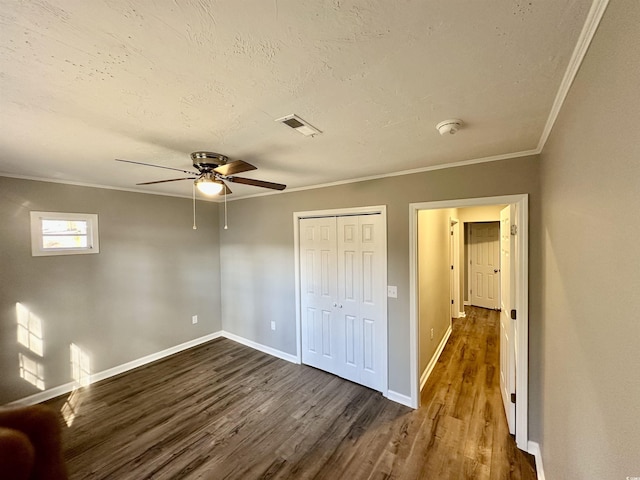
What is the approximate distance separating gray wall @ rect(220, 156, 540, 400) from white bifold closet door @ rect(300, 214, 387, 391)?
160 mm

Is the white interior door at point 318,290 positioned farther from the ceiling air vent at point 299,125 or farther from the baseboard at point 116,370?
the baseboard at point 116,370

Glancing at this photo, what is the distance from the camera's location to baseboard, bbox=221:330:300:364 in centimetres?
369

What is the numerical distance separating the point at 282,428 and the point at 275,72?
2788mm

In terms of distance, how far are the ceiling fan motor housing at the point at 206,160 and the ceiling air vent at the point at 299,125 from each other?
30.7 inches

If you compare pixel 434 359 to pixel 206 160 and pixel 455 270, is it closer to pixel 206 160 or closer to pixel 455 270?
pixel 455 270

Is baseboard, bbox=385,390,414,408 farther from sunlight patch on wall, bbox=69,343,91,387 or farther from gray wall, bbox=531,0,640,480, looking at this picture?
sunlight patch on wall, bbox=69,343,91,387

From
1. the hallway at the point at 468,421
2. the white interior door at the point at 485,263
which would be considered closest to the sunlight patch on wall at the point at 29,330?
the hallway at the point at 468,421

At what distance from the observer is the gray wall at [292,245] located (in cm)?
216

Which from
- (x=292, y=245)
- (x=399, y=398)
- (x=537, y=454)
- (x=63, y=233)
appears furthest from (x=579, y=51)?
(x=63, y=233)

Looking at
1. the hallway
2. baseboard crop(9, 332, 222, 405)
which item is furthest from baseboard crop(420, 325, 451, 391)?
baseboard crop(9, 332, 222, 405)

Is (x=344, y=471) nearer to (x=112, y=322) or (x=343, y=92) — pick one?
(x=343, y=92)

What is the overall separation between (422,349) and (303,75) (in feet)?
10.2

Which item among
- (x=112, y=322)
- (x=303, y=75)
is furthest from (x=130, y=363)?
(x=303, y=75)

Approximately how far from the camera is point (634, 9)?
0.59 m
